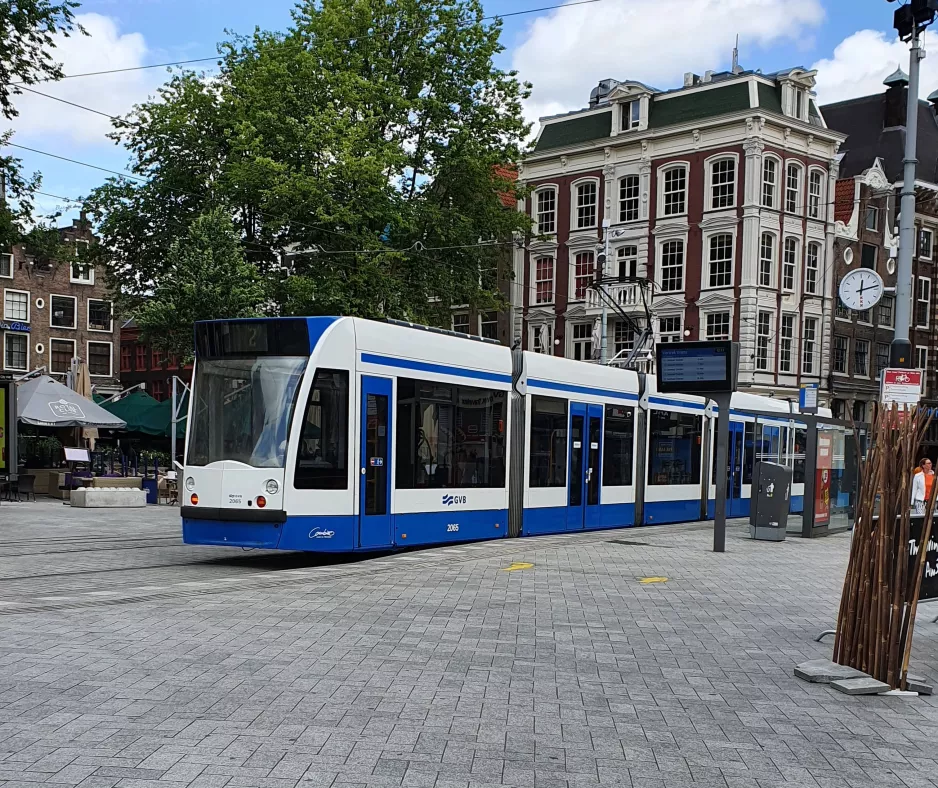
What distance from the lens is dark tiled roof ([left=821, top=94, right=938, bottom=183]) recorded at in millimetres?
55906

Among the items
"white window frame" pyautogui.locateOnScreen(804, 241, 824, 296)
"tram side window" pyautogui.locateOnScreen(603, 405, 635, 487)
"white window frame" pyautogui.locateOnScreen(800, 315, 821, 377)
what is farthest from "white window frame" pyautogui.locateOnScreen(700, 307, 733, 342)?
"tram side window" pyautogui.locateOnScreen(603, 405, 635, 487)

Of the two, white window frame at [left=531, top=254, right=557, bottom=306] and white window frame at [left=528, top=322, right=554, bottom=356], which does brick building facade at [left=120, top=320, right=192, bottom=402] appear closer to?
white window frame at [left=528, top=322, right=554, bottom=356]

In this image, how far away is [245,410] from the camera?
42.8 ft

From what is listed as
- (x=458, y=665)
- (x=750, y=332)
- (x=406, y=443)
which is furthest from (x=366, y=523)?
(x=750, y=332)

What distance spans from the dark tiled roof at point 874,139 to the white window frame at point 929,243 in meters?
3.03

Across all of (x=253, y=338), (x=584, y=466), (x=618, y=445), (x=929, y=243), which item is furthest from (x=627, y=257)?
(x=253, y=338)

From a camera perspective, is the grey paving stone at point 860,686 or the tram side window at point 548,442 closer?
the grey paving stone at point 860,686

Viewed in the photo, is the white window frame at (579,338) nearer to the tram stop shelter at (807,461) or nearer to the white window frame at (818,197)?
the white window frame at (818,197)

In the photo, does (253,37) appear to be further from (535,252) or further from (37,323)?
(37,323)

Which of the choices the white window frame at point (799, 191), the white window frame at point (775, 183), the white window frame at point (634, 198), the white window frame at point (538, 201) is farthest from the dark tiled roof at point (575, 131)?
the white window frame at point (799, 191)

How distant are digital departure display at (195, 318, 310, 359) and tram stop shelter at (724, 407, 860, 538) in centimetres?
823

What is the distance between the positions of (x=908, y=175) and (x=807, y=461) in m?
5.80

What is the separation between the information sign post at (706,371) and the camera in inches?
699

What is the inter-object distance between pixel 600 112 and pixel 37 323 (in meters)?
31.0
